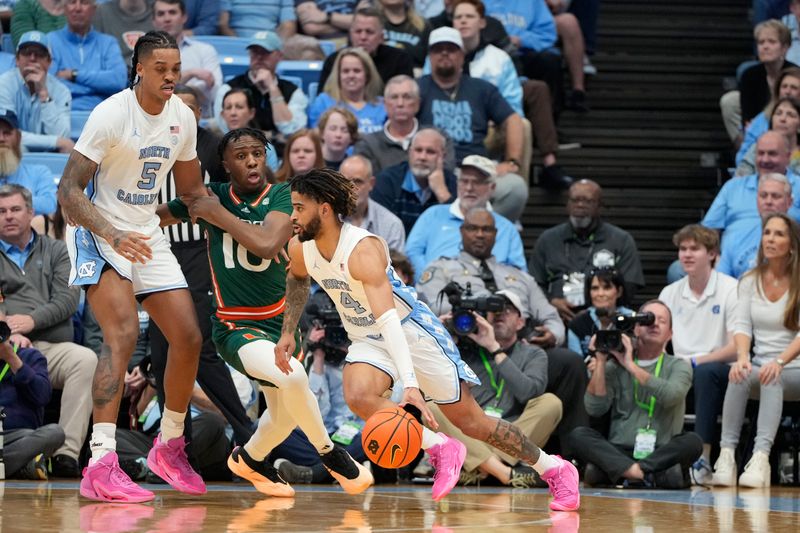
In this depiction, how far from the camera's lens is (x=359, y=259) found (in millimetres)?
6121

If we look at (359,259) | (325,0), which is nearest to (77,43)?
(325,0)

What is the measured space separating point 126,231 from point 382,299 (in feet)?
4.14

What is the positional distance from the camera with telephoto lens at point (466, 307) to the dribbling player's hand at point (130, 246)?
283cm

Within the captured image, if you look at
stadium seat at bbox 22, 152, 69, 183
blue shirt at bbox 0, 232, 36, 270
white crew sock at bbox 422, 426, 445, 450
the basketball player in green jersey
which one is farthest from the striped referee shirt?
stadium seat at bbox 22, 152, 69, 183

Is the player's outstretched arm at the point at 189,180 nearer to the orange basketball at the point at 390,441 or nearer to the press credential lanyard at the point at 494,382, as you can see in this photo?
the orange basketball at the point at 390,441

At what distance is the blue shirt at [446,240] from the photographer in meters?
10.1

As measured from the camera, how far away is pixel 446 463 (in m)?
6.30

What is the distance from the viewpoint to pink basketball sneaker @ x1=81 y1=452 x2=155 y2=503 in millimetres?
6207

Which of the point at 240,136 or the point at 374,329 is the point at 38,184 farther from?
the point at 374,329

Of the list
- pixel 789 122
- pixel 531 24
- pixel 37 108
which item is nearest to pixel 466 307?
pixel 789 122

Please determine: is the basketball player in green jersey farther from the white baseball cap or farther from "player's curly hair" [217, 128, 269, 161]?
the white baseball cap

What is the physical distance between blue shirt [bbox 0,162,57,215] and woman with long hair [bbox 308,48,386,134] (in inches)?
99.7

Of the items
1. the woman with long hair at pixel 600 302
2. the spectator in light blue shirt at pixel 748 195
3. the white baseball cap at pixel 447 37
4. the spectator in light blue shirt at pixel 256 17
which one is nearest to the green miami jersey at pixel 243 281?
the woman with long hair at pixel 600 302

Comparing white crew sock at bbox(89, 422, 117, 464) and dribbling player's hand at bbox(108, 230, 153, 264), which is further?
white crew sock at bbox(89, 422, 117, 464)
